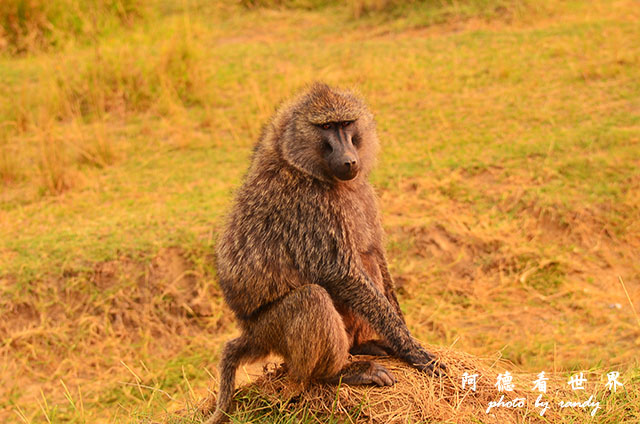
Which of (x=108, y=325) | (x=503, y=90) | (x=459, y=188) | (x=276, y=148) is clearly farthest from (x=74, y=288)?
(x=503, y=90)

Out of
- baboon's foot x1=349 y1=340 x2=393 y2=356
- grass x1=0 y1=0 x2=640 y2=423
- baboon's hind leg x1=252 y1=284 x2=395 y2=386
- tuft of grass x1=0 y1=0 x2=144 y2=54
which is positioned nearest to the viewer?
baboon's hind leg x1=252 y1=284 x2=395 y2=386

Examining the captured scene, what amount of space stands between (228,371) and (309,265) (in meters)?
0.61

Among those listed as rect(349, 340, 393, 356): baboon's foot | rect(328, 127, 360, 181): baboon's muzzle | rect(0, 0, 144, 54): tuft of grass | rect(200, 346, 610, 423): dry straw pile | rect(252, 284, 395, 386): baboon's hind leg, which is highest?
rect(0, 0, 144, 54): tuft of grass

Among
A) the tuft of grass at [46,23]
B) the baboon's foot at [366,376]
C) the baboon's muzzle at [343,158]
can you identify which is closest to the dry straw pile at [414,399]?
the baboon's foot at [366,376]

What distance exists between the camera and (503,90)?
7.21 meters

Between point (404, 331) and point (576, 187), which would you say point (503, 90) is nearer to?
point (576, 187)

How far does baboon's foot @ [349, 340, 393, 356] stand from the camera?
10.6 ft

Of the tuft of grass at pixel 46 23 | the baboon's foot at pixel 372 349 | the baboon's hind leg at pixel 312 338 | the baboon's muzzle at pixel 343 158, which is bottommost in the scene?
the baboon's foot at pixel 372 349

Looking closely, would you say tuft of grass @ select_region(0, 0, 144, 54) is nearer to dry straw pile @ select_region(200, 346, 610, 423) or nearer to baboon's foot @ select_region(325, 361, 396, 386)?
dry straw pile @ select_region(200, 346, 610, 423)

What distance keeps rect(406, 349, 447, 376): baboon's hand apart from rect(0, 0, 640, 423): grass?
35 centimetres

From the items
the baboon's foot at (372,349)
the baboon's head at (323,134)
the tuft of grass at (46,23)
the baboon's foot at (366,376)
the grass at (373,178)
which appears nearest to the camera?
the baboon's foot at (366,376)

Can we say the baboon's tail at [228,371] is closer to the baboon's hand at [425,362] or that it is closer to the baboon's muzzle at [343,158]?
the baboon's hand at [425,362]

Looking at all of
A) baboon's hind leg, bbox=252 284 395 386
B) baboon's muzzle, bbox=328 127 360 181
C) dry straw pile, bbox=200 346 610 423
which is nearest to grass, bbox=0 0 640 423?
dry straw pile, bbox=200 346 610 423

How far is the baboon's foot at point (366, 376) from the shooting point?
3004 millimetres
